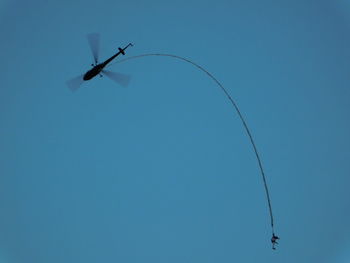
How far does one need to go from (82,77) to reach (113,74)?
1.54 meters

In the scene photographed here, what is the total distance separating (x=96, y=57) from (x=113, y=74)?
3.55 ft

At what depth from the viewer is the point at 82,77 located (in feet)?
51.7

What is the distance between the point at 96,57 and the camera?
50.5ft

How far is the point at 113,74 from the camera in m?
15.0

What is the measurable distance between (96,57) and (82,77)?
3.38 ft
